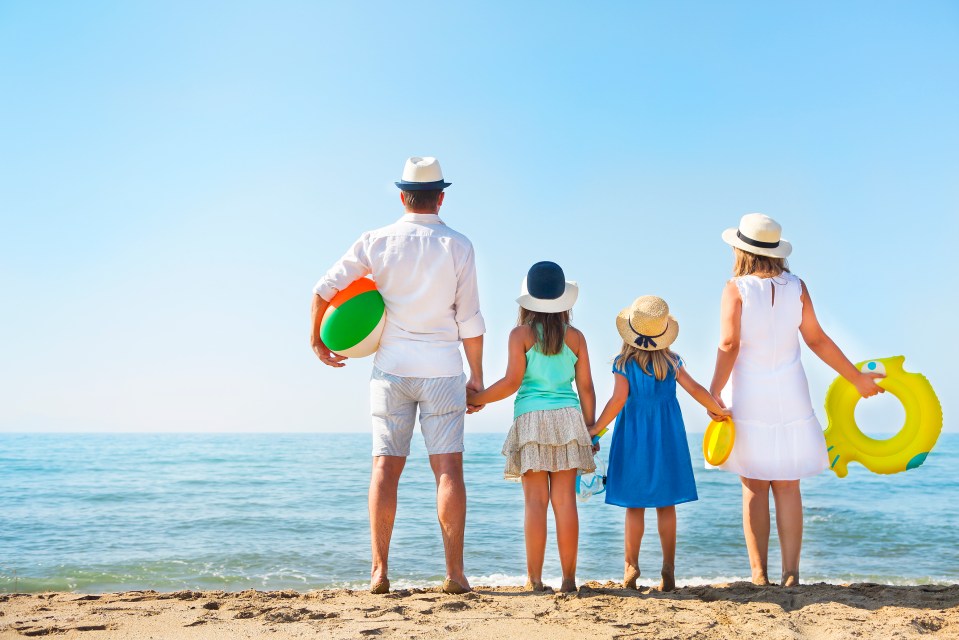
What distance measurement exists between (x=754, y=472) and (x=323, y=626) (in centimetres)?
242

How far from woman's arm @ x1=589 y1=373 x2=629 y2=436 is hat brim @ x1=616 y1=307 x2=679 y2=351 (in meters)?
0.21

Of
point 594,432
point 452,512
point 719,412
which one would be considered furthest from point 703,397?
point 452,512

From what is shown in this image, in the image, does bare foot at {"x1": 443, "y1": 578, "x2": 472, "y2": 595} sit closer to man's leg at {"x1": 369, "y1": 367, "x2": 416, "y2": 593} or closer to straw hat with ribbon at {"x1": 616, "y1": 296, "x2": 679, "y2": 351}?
man's leg at {"x1": 369, "y1": 367, "x2": 416, "y2": 593}

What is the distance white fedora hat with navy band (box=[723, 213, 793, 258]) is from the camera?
4.33 m

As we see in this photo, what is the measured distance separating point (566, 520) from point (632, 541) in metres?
0.46

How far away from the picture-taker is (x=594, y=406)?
423 centimetres

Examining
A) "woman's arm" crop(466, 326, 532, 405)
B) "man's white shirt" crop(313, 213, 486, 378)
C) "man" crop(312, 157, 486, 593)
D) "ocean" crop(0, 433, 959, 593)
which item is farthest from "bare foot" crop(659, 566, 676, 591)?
"ocean" crop(0, 433, 959, 593)

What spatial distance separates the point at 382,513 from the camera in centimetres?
402

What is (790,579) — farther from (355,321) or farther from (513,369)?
(355,321)

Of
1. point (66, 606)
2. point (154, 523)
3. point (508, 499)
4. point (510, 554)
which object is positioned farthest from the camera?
point (508, 499)

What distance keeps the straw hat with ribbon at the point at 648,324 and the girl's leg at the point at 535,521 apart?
91 centimetres

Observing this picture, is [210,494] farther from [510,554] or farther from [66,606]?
[66,606]

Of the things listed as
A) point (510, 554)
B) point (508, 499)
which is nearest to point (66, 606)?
point (510, 554)

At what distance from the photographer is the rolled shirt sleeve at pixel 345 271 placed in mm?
4102
